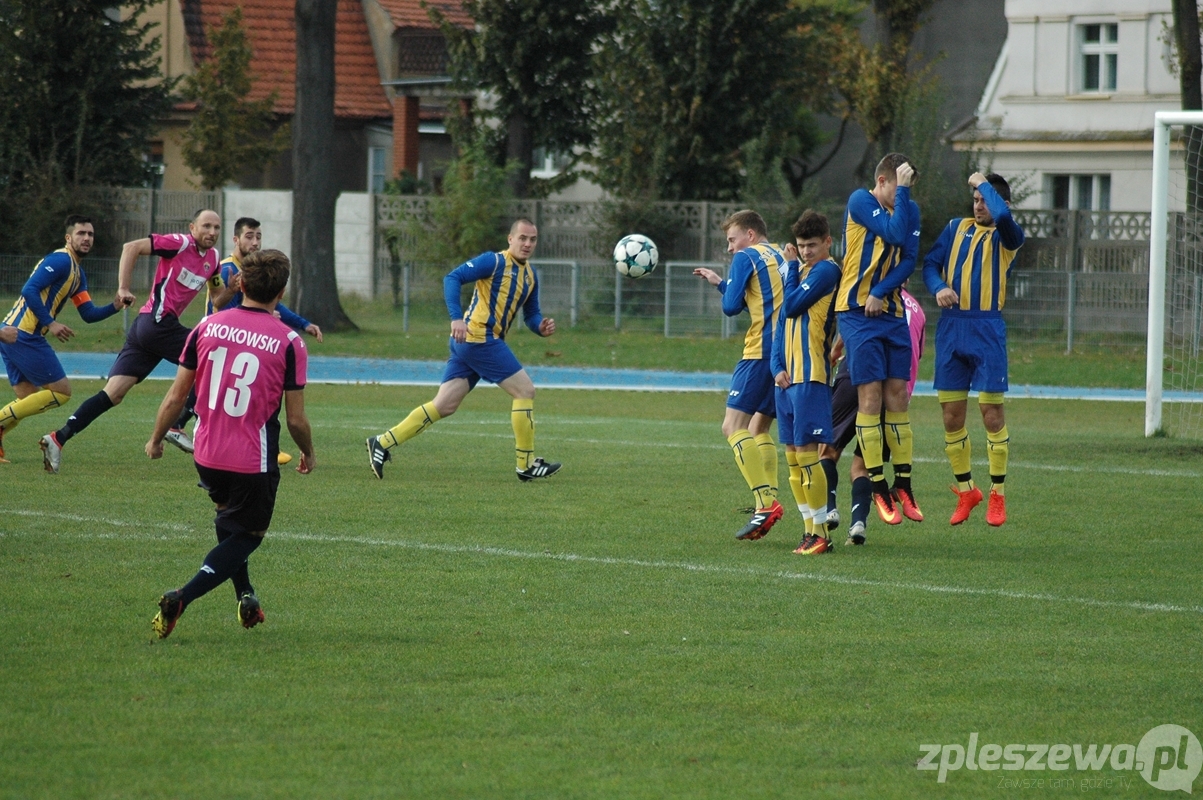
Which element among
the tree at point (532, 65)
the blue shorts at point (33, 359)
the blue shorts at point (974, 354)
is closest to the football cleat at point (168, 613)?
the blue shorts at point (974, 354)

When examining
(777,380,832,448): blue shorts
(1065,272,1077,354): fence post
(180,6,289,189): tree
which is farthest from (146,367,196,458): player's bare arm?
(180,6,289,189): tree

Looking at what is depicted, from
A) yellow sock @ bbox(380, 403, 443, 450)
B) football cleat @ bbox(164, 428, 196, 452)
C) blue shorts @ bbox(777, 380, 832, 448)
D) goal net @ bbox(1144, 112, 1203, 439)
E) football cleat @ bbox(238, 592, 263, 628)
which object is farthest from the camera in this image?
goal net @ bbox(1144, 112, 1203, 439)

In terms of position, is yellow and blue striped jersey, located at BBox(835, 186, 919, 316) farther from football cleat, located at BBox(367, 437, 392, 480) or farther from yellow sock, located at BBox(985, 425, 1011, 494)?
football cleat, located at BBox(367, 437, 392, 480)

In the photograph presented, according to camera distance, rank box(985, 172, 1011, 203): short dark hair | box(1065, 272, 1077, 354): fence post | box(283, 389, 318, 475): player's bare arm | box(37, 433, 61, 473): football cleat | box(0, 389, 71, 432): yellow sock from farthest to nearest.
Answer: box(1065, 272, 1077, 354): fence post
box(0, 389, 71, 432): yellow sock
box(37, 433, 61, 473): football cleat
box(985, 172, 1011, 203): short dark hair
box(283, 389, 318, 475): player's bare arm

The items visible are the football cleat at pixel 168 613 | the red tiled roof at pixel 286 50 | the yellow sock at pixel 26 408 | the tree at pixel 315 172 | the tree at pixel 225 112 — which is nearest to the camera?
the football cleat at pixel 168 613

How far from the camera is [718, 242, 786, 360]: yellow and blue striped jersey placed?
9.50m

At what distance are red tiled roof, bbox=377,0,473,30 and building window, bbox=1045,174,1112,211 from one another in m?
16.7

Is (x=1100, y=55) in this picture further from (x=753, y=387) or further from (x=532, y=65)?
(x=753, y=387)

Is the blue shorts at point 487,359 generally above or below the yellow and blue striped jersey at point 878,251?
below

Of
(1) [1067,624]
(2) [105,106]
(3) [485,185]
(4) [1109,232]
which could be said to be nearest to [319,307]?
(3) [485,185]

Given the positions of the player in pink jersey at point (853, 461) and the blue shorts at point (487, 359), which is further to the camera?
the blue shorts at point (487, 359)

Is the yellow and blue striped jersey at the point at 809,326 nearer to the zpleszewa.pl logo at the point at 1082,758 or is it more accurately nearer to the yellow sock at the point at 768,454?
the yellow sock at the point at 768,454

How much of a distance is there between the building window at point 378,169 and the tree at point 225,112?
21.0 ft

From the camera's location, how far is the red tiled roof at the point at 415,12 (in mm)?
42781
